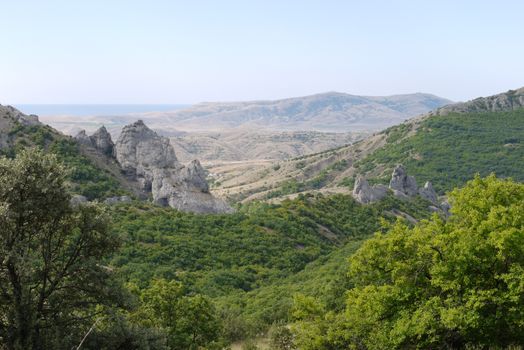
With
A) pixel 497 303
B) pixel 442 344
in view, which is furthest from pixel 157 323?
pixel 497 303

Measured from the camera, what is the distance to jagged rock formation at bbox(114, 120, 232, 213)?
271 ft

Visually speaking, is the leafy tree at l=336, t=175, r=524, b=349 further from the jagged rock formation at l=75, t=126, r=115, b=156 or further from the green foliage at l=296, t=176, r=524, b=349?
the jagged rock formation at l=75, t=126, r=115, b=156

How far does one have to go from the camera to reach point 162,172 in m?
88.1

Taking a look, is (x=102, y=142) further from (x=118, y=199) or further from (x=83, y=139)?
(x=118, y=199)

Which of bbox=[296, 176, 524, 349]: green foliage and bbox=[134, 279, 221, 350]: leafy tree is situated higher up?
bbox=[296, 176, 524, 349]: green foliage

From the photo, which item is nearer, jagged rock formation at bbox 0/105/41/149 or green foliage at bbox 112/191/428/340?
green foliage at bbox 112/191/428/340

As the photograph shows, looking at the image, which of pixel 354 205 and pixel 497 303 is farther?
pixel 354 205

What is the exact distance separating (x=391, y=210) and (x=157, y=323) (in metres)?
70.1

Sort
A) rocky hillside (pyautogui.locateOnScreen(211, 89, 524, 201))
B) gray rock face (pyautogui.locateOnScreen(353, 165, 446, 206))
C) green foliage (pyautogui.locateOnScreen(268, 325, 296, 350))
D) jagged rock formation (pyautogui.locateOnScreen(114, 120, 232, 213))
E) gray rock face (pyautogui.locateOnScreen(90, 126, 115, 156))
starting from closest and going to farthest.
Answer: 1. green foliage (pyautogui.locateOnScreen(268, 325, 296, 350))
2. jagged rock formation (pyautogui.locateOnScreen(114, 120, 232, 213))
3. gray rock face (pyautogui.locateOnScreen(90, 126, 115, 156))
4. gray rock face (pyautogui.locateOnScreen(353, 165, 446, 206))
5. rocky hillside (pyautogui.locateOnScreen(211, 89, 524, 201))

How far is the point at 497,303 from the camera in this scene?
19625 mm

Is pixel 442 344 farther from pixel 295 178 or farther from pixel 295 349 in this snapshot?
pixel 295 178

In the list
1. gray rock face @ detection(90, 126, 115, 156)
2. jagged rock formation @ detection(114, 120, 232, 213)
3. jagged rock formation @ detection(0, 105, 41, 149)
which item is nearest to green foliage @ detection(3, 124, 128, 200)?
jagged rock formation @ detection(0, 105, 41, 149)

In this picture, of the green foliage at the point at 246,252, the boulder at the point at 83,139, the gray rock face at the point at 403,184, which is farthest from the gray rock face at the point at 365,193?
the boulder at the point at 83,139

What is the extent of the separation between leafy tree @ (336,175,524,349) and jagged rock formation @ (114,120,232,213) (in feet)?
196
